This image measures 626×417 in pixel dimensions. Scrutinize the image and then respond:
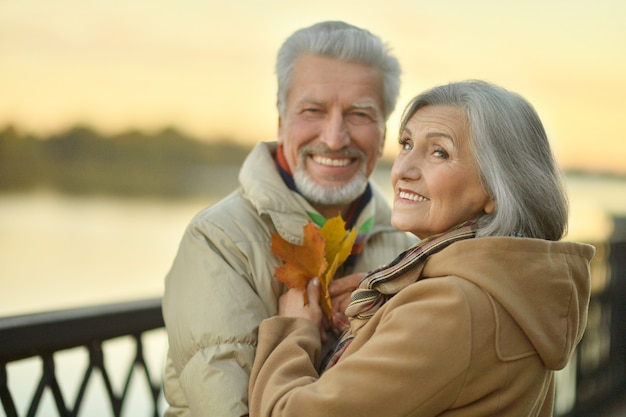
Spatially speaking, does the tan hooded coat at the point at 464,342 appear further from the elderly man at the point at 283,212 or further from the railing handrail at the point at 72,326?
the railing handrail at the point at 72,326

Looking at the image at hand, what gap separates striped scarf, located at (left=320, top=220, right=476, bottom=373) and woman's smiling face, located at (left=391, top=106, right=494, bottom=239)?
39mm

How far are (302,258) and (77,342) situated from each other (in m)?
0.87

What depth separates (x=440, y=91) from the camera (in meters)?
1.82

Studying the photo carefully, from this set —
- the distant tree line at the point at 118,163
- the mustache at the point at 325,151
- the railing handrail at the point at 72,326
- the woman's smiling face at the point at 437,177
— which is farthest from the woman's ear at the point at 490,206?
the distant tree line at the point at 118,163

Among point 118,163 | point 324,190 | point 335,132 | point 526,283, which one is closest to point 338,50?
point 335,132

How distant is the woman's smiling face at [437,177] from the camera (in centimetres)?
173

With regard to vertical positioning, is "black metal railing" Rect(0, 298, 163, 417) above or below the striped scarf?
below

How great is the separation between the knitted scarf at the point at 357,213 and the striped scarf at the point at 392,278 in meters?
0.55

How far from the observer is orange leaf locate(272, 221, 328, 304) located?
2084mm

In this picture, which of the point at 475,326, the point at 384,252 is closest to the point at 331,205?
the point at 384,252

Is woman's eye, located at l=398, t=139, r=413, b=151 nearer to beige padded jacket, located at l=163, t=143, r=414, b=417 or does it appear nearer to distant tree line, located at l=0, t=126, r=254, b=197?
beige padded jacket, located at l=163, t=143, r=414, b=417

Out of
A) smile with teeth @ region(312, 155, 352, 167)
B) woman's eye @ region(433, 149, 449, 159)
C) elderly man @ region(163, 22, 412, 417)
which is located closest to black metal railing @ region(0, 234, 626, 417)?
elderly man @ region(163, 22, 412, 417)

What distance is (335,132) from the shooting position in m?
2.37

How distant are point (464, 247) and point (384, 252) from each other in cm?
90
